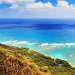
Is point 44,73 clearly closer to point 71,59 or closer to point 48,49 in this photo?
point 71,59

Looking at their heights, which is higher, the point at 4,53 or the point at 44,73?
the point at 4,53

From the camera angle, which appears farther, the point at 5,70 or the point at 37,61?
the point at 37,61

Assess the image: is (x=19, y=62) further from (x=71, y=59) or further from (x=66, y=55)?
(x=66, y=55)

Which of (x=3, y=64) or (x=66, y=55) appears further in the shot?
(x=66, y=55)

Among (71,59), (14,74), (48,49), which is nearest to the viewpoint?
(14,74)

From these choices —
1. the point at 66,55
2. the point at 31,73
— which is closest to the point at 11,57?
the point at 31,73

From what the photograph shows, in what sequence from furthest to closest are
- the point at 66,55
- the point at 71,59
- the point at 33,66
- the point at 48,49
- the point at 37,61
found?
the point at 48,49, the point at 66,55, the point at 71,59, the point at 37,61, the point at 33,66

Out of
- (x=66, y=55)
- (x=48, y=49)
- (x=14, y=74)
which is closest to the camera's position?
(x=14, y=74)

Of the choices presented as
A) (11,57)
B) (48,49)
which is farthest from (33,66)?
(48,49)

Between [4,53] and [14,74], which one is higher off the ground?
[4,53]
